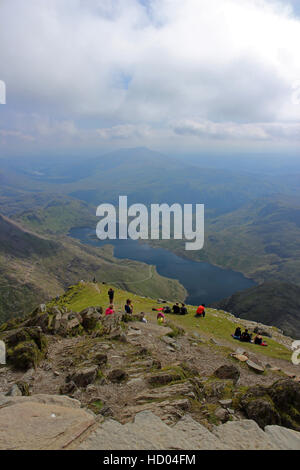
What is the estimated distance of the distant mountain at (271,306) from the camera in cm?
13855

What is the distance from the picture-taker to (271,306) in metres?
162

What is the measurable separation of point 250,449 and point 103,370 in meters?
10.4

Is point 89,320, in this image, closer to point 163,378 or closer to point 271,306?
point 163,378

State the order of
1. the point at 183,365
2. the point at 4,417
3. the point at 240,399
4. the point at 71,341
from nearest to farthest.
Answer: the point at 4,417
the point at 240,399
the point at 183,365
the point at 71,341

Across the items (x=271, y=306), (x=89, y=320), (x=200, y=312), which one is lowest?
(x=271, y=306)

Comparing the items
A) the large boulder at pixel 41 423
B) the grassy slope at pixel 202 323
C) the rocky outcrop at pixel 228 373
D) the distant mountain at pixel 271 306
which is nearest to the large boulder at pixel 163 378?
the rocky outcrop at pixel 228 373

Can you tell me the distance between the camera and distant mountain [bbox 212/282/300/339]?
455 feet

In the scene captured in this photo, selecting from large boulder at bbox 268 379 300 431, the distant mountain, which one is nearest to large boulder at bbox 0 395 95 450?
large boulder at bbox 268 379 300 431

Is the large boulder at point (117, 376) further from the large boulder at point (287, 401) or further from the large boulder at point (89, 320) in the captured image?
the large boulder at point (89, 320)

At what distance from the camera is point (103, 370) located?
17531 mm

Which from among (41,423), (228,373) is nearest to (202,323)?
(228,373)

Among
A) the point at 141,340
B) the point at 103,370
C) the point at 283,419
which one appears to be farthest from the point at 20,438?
the point at 141,340

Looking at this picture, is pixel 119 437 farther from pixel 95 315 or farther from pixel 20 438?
pixel 95 315

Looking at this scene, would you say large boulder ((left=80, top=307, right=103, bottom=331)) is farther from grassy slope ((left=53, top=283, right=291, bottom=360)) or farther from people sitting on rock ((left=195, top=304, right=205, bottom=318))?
people sitting on rock ((left=195, top=304, right=205, bottom=318))
